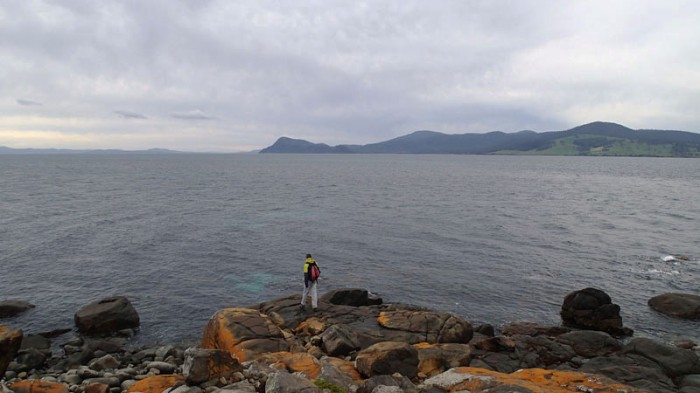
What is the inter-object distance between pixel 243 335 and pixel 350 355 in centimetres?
548

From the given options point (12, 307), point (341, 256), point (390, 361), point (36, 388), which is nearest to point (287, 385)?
point (390, 361)

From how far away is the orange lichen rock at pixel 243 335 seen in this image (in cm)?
1988

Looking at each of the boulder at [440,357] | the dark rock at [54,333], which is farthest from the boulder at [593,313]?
the dark rock at [54,333]

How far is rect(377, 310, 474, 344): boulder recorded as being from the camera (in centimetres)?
2328

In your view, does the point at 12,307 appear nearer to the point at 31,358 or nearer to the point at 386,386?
the point at 31,358

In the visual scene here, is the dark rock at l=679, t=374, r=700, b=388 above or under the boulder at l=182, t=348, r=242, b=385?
under

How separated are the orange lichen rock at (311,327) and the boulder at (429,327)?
3550mm

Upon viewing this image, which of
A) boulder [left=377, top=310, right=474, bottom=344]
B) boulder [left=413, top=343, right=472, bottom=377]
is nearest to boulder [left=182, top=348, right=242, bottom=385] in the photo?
boulder [left=413, top=343, right=472, bottom=377]

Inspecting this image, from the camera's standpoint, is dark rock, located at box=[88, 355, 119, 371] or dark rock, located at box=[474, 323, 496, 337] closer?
dark rock, located at box=[88, 355, 119, 371]

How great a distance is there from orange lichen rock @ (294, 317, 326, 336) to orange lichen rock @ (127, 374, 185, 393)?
9.44 m

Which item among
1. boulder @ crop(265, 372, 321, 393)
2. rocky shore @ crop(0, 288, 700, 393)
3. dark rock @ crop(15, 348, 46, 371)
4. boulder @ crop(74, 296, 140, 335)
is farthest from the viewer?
boulder @ crop(74, 296, 140, 335)

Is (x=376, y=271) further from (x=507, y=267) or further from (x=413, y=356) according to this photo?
(x=413, y=356)

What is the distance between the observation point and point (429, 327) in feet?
78.4

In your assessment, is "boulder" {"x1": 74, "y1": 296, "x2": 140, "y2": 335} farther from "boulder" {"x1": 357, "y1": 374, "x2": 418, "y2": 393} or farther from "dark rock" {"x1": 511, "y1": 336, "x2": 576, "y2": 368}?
"dark rock" {"x1": 511, "y1": 336, "x2": 576, "y2": 368}
